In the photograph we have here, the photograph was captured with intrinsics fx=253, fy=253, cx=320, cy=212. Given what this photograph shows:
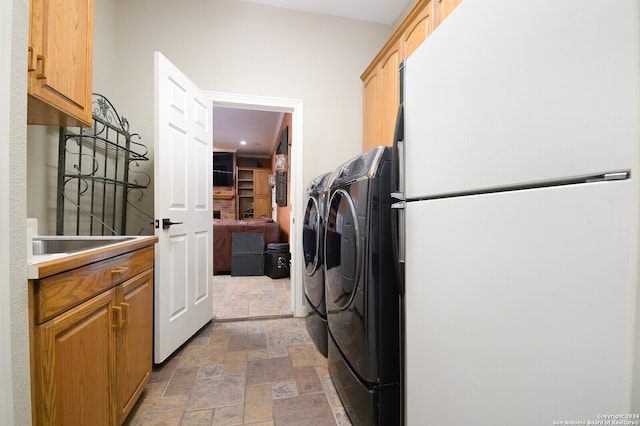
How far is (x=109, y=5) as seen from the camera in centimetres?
206

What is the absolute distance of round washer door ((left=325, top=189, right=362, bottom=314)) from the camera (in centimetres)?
116

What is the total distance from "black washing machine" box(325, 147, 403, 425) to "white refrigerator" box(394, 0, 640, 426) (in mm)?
265

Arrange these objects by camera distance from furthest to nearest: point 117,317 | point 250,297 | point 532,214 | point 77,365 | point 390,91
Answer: point 250,297, point 390,91, point 117,317, point 77,365, point 532,214

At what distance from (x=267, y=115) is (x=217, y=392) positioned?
480 cm

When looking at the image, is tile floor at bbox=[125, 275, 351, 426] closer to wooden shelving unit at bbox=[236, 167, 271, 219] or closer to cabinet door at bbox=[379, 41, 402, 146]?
cabinet door at bbox=[379, 41, 402, 146]

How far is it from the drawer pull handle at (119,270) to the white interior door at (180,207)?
544 millimetres

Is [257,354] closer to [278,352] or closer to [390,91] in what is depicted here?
[278,352]

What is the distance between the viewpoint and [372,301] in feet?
3.42

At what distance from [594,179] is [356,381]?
1.16m

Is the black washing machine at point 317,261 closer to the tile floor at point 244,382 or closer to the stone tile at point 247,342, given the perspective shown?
the tile floor at point 244,382

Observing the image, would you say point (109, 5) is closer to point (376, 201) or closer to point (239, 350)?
point (376, 201)

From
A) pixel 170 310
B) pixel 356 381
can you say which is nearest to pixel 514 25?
pixel 356 381

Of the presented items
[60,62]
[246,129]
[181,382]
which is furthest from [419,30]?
[246,129]

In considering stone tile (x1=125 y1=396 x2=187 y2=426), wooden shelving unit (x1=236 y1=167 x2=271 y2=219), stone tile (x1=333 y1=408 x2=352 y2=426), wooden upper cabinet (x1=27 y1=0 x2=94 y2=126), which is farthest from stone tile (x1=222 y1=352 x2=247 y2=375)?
wooden shelving unit (x1=236 y1=167 x2=271 y2=219)
